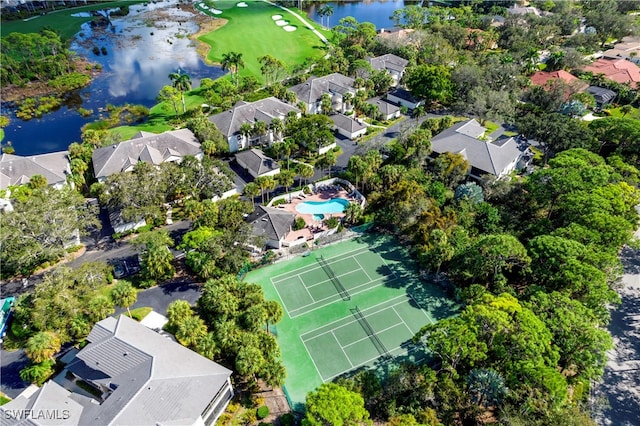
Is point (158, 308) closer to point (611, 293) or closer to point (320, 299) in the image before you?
point (320, 299)

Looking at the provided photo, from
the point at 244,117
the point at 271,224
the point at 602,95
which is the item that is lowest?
the point at 271,224

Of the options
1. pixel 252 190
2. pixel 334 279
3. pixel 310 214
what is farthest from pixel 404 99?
pixel 334 279

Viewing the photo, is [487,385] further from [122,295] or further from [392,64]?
[392,64]

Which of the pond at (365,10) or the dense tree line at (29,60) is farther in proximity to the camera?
the pond at (365,10)

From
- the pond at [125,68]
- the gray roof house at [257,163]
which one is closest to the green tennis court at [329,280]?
the gray roof house at [257,163]

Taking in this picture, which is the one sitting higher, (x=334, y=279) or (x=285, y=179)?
(x=285, y=179)

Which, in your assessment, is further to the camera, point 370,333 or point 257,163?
point 257,163

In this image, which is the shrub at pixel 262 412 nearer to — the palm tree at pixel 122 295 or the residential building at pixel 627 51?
the palm tree at pixel 122 295

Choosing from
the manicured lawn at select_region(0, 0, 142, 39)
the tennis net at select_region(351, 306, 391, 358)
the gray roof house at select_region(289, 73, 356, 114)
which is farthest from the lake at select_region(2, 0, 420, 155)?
the tennis net at select_region(351, 306, 391, 358)

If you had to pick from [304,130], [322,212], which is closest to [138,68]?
[304,130]
